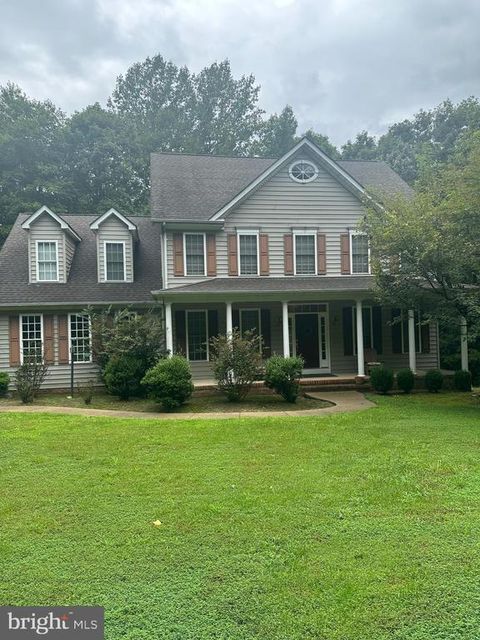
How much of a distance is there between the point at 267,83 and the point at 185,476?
159 ft

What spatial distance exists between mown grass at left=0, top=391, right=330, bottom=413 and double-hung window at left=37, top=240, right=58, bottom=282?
433 cm

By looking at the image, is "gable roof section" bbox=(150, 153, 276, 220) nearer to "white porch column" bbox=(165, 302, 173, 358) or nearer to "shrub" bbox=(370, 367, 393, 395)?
"white porch column" bbox=(165, 302, 173, 358)

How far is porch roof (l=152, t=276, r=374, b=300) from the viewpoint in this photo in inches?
543

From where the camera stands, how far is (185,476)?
5820 mm

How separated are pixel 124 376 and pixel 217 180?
864 centimetres

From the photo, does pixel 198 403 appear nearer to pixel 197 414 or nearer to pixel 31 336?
pixel 197 414

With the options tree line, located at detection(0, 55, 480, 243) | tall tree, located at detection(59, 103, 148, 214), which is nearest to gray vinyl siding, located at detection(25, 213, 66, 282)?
tree line, located at detection(0, 55, 480, 243)

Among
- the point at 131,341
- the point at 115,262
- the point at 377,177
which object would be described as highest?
the point at 377,177

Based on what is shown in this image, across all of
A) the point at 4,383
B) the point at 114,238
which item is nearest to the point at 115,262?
the point at 114,238

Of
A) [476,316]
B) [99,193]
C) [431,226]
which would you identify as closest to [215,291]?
[431,226]

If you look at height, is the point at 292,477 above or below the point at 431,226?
below

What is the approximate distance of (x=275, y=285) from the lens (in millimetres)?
14875

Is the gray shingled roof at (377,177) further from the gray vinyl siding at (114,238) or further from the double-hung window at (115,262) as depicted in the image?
the double-hung window at (115,262)

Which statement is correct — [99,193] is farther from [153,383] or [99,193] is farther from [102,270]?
[153,383]
